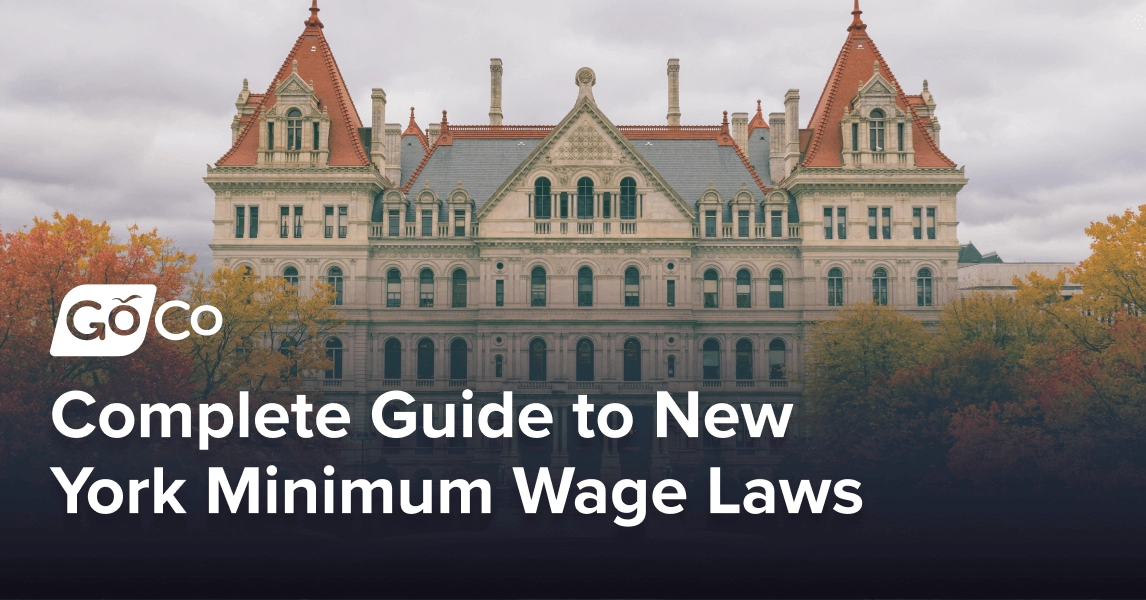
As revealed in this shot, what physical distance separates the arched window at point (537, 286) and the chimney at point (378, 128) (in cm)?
1214

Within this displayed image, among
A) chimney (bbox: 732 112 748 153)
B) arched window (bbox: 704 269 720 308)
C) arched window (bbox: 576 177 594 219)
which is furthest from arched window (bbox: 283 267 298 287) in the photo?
chimney (bbox: 732 112 748 153)

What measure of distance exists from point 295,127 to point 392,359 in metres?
15.4

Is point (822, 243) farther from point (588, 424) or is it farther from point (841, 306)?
point (588, 424)

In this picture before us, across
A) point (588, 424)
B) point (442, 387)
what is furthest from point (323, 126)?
point (588, 424)

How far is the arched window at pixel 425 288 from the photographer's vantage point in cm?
5969

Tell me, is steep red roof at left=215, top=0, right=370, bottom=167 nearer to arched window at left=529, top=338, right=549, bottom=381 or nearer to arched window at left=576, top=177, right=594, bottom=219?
arched window at left=576, top=177, right=594, bottom=219

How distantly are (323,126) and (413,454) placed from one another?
20.6 meters

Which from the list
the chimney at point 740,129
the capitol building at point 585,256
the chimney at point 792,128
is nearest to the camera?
the capitol building at point 585,256

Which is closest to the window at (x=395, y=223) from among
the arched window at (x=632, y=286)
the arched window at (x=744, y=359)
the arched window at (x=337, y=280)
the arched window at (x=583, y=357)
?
the arched window at (x=337, y=280)

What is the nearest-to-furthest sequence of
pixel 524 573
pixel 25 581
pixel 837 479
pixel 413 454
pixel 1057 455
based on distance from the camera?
pixel 25 581 → pixel 524 573 → pixel 1057 455 → pixel 837 479 → pixel 413 454

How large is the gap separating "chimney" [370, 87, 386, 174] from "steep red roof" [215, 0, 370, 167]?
82cm

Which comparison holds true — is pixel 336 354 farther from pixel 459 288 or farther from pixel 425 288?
pixel 459 288

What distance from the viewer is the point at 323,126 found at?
193ft

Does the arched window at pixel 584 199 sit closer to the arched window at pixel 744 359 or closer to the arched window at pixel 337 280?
the arched window at pixel 744 359
